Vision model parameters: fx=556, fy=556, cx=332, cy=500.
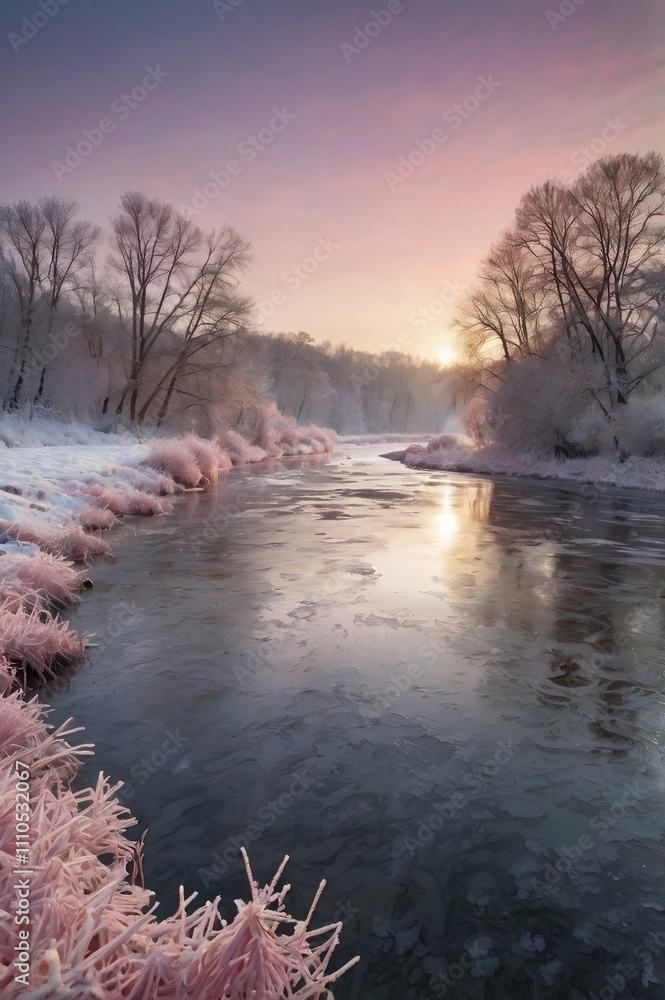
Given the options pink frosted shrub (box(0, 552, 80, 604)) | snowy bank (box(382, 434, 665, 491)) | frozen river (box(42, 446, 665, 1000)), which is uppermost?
snowy bank (box(382, 434, 665, 491))

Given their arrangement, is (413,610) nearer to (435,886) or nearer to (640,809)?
(640,809)

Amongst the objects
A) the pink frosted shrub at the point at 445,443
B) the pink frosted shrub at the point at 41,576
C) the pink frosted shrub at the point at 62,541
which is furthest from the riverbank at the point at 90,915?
the pink frosted shrub at the point at 445,443

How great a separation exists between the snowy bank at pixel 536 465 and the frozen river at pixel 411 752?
1340 cm

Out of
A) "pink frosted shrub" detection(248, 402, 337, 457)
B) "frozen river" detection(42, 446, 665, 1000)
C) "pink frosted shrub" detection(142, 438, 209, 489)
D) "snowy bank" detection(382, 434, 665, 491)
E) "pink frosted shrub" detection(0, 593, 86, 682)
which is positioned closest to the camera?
"frozen river" detection(42, 446, 665, 1000)

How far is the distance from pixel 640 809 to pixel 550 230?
24681 mm

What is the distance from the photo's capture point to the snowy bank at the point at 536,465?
61.9 ft

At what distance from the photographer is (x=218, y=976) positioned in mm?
1333

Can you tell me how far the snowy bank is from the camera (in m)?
18.9

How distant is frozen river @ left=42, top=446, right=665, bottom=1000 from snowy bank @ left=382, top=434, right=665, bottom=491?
43.9 feet

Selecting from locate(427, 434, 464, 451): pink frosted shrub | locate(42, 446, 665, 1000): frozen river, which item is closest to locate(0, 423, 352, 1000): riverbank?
locate(42, 446, 665, 1000): frozen river

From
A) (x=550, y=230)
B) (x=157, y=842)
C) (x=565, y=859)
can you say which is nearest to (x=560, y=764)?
(x=565, y=859)

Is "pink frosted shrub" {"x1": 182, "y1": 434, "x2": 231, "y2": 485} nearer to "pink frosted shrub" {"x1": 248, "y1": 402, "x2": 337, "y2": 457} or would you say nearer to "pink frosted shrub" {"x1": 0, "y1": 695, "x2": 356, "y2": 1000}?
"pink frosted shrub" {"x1": 248, "y1": 402, "x2": 337, "y2": 457}

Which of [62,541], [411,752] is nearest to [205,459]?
[62,541]

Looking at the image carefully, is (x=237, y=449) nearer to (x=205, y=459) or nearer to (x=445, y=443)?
(x=205, y=459)
